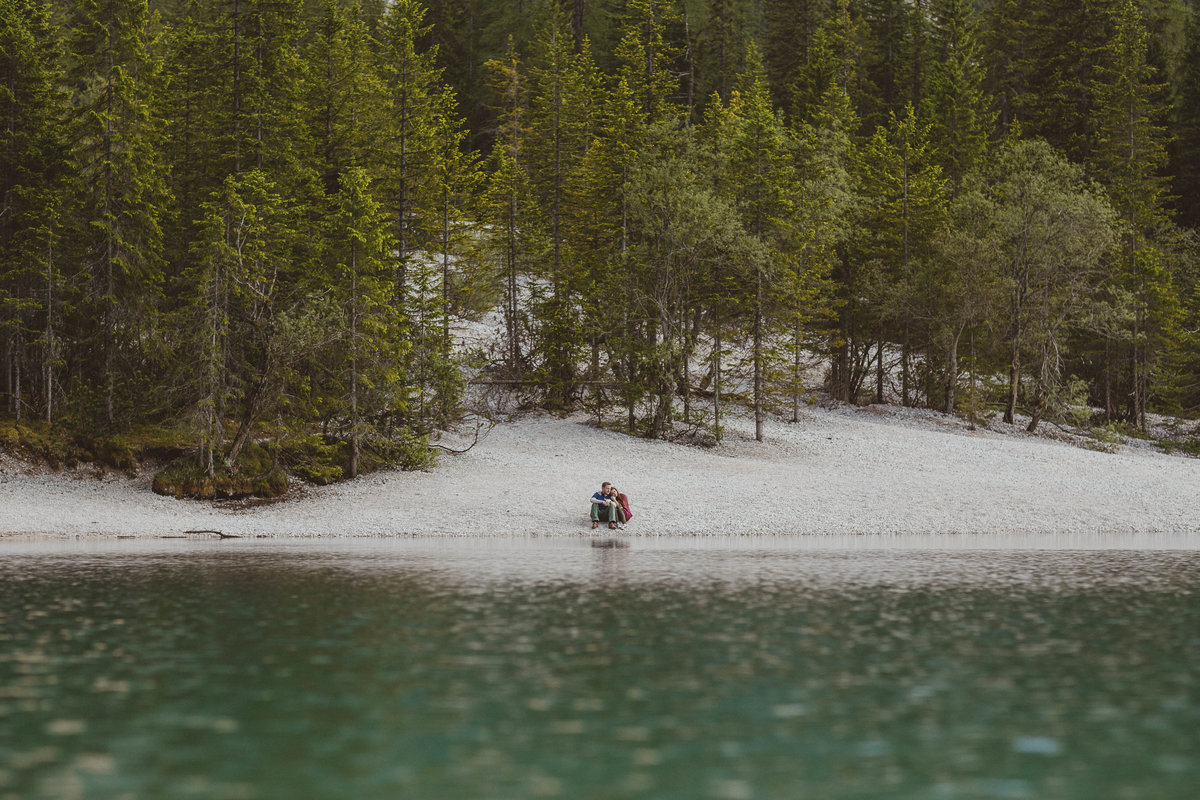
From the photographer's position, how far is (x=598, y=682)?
1208 cm

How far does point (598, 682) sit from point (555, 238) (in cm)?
4237

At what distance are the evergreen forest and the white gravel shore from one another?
2.06 metres

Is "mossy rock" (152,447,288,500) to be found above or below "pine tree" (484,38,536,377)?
below

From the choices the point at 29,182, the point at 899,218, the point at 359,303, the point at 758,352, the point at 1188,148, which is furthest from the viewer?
the point at 1188,148

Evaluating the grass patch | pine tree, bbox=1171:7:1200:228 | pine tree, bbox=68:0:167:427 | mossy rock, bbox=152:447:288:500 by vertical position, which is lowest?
mossy rock, bbox=152:447:288:500

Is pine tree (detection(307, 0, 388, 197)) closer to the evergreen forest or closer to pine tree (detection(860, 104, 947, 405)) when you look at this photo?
the evergreen forest

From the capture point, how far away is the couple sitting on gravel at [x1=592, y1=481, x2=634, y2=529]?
3181cm

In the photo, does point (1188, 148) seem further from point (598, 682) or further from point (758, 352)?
point (598, 682)

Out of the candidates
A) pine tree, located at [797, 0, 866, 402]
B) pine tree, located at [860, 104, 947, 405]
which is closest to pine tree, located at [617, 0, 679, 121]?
pine tree, located at [797, 0, 866, 402]

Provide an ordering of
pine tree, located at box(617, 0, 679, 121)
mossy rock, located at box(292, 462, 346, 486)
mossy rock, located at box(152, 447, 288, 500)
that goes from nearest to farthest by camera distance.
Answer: mossy rock, located at box(152, 447, 288, 500) → mossy rock, located at box(292, 462, 346, 486) → pine tree, located at box(617, 0, 679, 121)

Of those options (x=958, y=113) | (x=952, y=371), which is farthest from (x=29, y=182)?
(x=958, y=113)

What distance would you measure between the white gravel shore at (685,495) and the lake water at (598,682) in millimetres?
9426

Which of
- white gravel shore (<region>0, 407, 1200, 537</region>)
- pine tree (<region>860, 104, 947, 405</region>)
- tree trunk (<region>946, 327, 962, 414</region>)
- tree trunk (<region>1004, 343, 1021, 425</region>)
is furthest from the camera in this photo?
pine tree (<region>860, 104, 947, 405</region>)

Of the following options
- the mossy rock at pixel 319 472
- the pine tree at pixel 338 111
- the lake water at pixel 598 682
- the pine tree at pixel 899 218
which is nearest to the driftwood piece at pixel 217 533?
the mossy rock at pixel 319 472
